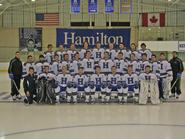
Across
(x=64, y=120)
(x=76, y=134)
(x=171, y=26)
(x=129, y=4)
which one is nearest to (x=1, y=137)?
(x=76, y=134)

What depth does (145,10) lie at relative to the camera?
34.0 m

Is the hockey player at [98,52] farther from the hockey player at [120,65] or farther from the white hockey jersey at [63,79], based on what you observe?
the white hockey jersey at [63,79]

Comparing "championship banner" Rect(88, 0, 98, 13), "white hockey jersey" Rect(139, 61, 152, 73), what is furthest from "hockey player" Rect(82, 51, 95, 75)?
"championship banner" Rect(88, 0, 98, 13)

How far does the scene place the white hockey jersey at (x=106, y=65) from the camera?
11.2 metres

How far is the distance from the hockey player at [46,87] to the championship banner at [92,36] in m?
1.92

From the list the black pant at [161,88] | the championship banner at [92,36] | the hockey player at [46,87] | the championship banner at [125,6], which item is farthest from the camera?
the championship banner at [125,6]

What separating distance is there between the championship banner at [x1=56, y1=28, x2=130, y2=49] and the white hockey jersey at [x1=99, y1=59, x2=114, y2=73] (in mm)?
1456

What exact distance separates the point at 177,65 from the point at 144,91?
195 centimetres

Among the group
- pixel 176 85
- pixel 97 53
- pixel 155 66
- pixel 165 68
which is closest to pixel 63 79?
pixel 97 53

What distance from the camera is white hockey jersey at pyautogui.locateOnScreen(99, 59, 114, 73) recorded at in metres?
11.2

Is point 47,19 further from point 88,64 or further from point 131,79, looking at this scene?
point 131,79

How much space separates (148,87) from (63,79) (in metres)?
2.32

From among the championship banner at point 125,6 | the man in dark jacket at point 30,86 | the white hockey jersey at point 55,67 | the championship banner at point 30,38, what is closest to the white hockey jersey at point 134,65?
the white hockey jersey at point 55,67

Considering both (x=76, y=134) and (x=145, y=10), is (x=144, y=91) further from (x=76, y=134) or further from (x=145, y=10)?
(x=145, y=10)
